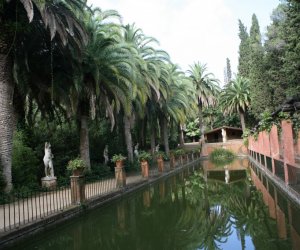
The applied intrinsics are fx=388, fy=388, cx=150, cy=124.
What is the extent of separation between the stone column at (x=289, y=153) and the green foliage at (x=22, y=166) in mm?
11353

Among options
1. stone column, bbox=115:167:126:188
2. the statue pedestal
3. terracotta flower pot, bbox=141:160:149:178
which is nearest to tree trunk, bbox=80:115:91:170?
the statue pedestal

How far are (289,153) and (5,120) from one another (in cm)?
1174

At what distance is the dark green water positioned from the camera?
9.12 metres

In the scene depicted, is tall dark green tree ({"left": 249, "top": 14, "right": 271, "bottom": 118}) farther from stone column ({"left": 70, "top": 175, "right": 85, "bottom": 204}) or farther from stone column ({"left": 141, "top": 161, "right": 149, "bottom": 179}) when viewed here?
stone column ({"left": 70, "top": 175, "right": 85, "bottom": 204})

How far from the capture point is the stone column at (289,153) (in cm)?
1461

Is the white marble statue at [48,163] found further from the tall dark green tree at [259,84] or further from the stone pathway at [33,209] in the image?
the tall dark green tree at [259,84]

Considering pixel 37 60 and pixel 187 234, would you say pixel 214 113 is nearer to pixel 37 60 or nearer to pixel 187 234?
pixel 37 60

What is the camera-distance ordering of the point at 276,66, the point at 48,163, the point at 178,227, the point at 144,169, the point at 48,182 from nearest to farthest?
the point at 178,227
the point at 48,182
the point at 48,163
the point at 144,169
the point at 276,66

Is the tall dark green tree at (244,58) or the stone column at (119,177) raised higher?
the tall dark green tree at (244,58)

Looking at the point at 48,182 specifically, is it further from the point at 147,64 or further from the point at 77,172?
the point at 147,64

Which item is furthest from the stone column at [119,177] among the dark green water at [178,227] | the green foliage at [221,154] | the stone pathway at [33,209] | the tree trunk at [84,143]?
the green foliage at [221,154]

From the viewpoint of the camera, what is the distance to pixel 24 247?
9594mm

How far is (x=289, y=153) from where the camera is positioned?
14844 millimetres

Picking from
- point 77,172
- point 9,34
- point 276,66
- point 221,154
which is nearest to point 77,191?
point 77,172
